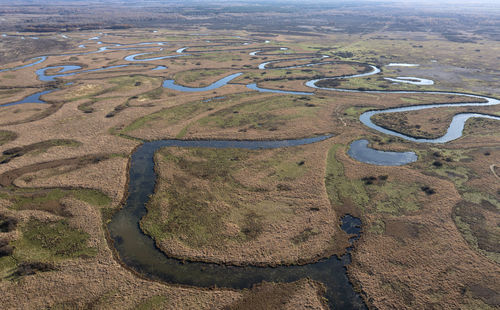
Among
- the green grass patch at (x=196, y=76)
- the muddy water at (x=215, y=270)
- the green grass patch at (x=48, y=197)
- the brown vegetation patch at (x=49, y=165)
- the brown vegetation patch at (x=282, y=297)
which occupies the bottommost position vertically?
the brown vegetation patch at (x=282, y=297)

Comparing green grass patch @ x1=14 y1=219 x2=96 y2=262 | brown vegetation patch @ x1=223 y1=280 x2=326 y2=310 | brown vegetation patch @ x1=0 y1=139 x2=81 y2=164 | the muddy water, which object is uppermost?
brown vegetation patch @ x1=0 y1=139 x2=81 y2=164

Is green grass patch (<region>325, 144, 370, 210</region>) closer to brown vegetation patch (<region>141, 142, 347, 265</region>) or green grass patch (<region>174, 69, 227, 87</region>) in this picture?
brown vegetation patch (<region>141, 142, 347, 265</region>)

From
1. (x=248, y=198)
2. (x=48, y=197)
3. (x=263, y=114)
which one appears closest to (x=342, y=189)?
(x=248, y=198)

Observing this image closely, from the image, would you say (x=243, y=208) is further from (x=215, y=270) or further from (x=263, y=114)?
(x=263, y=114)

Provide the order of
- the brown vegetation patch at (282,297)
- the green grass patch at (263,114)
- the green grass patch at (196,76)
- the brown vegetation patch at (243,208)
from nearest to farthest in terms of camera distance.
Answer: the brown vegetation patch at (282,297), the brown vegetation patch at (243,208), the green grass patch at (263,114), the green grass patch at (196,76)

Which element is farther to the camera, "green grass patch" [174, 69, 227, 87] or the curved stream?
"green grass patch" [174, 69, 227, 87]

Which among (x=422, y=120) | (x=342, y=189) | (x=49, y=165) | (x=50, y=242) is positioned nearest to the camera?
(x=50, y=242)

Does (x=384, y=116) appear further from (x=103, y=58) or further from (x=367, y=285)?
(x=103, y=58)

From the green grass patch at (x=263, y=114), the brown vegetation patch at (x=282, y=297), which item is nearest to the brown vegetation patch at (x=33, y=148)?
the green grass patch at (x=263, y=114)

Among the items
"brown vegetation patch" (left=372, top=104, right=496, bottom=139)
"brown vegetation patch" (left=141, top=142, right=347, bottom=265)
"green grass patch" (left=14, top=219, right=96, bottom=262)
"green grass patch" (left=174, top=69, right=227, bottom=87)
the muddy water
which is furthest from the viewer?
"green grass patch" (left=174, top=69, right=227, bottom=87)

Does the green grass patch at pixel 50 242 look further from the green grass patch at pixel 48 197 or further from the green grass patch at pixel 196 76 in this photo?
the green grass patch at pixel 196 76

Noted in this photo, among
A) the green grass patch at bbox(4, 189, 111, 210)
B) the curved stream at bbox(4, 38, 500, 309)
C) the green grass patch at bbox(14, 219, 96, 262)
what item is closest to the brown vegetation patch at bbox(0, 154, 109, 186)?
the green grass patch at bbox(4, 189, 111, 210)
